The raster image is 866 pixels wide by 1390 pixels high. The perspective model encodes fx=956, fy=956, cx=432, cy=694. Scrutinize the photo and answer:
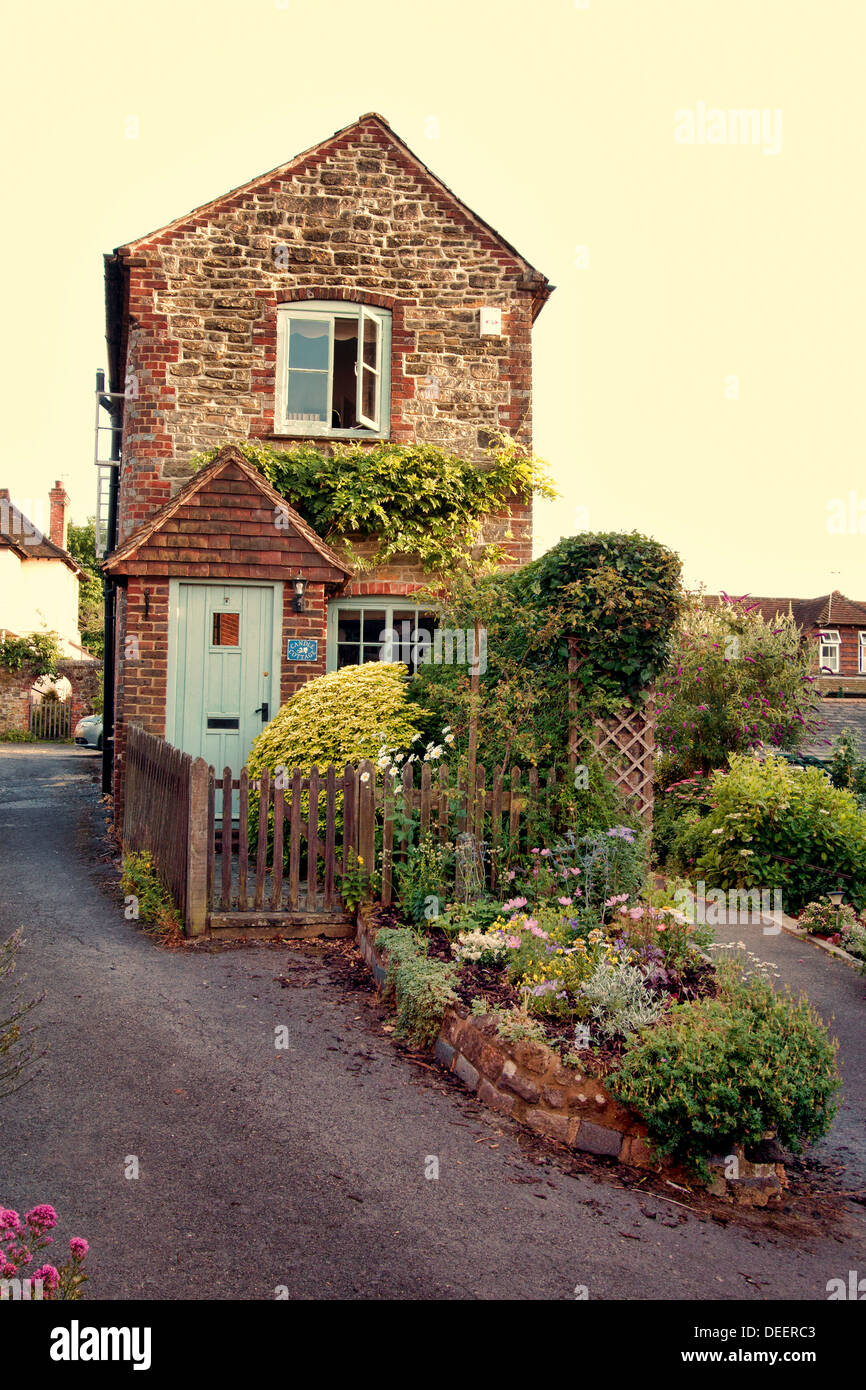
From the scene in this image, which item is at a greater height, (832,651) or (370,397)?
(370,397)

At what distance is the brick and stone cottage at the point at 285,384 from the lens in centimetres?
1069

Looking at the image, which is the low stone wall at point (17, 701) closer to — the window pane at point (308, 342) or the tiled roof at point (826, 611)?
the window pane at point (308, 342)

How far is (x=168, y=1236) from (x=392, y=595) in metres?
8.98

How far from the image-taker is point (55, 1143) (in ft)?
13.4

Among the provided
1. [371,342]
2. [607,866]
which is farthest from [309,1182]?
[371,342]

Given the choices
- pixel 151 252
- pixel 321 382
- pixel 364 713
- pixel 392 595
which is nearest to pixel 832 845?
pixel 364 713

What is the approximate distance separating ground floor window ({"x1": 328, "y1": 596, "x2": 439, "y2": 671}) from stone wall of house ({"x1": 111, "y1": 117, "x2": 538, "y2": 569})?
18.3 inches

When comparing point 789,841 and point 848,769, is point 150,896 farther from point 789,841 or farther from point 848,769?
point 848,769

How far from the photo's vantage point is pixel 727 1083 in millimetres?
4074

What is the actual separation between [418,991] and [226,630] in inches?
251

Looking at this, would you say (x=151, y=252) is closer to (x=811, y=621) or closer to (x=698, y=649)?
(x=698, y=649)

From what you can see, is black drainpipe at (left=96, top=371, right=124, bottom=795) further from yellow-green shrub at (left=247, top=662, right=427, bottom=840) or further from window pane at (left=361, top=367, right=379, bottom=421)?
yellow-green shrub at (left=247, top=662, right=427, bottom=840)

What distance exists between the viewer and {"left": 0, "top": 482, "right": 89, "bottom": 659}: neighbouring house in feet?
116

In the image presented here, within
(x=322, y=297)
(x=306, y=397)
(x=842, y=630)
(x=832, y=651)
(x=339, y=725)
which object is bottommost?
(x=339, y=725)
